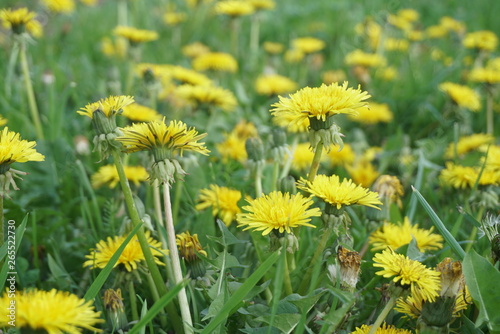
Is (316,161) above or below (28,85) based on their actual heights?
above

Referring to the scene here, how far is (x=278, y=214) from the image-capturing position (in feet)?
4.03

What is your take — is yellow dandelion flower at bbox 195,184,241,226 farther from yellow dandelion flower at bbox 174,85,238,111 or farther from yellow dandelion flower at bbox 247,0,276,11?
yellow dandelion flower at bbox 247,0,276,11

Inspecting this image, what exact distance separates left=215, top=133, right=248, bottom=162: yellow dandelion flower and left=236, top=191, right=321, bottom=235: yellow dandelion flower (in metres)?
0.97

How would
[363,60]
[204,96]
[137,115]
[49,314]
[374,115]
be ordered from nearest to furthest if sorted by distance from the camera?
[49,314] < [137,115] < [204,96] < [374,115] < [363,60]

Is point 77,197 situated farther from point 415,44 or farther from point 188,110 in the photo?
→ point 415,44

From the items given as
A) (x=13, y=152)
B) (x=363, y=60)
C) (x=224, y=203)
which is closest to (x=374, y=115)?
(x=363, y=60)

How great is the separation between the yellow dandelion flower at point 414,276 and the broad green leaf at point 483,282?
97 mm

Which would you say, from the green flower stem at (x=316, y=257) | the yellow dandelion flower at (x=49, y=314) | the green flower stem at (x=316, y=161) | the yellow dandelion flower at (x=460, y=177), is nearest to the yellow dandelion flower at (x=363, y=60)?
the yellow dandelion flower at (x=460, y=177)

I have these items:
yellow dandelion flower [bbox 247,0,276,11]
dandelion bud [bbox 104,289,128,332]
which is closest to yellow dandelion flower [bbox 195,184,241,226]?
dandelion bud [bbox 104,289,128,332]

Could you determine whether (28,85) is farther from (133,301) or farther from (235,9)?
(235,9)

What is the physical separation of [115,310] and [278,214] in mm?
460

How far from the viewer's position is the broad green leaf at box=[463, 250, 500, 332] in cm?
123

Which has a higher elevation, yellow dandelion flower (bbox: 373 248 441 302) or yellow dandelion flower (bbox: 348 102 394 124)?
yellow dandelion flower (bbox: 373 248 441 302)

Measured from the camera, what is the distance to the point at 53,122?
97.6 inches
